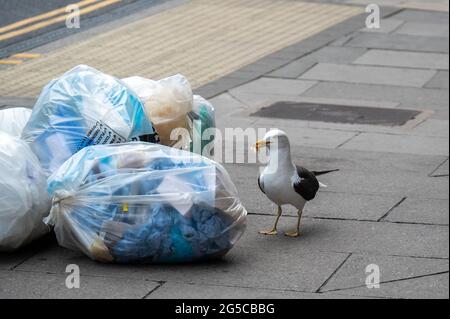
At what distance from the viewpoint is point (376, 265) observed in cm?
631

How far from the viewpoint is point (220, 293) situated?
5.82 meters

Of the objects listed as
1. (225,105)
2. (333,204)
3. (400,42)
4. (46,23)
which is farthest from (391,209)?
(46,23)

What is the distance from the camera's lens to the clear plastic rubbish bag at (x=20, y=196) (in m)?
6.28

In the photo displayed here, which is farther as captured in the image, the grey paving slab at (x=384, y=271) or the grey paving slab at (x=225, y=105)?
the grey paving slab at (x=225, y=105)

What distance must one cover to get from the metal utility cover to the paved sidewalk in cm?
7

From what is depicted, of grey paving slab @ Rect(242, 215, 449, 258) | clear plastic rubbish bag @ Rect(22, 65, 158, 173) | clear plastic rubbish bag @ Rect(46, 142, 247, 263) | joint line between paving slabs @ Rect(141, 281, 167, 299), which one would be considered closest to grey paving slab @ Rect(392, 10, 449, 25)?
grey paving slab @ Rect(242, 215, 449, 258)

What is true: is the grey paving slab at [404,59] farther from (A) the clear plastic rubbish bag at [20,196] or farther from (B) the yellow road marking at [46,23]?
(A) the clear plastic rubbish bag at [20,196]

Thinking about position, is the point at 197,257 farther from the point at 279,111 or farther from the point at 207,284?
the point at 279,111

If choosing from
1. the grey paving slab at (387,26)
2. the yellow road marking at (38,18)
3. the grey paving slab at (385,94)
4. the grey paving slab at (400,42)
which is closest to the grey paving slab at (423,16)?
the grey paving slab at (387,26)

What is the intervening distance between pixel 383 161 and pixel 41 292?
387 centimetres

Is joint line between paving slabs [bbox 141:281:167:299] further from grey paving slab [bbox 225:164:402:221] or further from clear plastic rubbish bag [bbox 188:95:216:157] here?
clear plastic rubbish bag [bbox 188:95:216:157]

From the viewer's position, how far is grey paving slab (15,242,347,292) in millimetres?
6023

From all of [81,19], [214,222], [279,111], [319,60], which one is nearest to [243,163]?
[279,111]

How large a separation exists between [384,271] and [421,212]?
1293 mm
